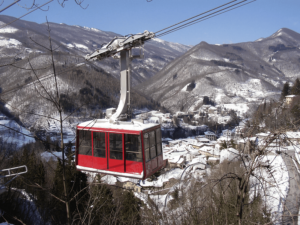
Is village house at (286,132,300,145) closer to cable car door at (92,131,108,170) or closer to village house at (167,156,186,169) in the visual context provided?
cable car door at (92,131,108,170)

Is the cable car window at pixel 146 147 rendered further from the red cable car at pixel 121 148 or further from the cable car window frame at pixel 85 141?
the cable car window frame at pixel 85 141

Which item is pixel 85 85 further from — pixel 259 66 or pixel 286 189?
pixel 259 66

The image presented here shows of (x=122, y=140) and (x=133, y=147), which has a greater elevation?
(x=122, y=140)

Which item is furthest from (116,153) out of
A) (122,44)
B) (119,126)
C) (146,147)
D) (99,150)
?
(122,44)

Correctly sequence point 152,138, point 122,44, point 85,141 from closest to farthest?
point 152,138 → point 122,44 → point 85,141

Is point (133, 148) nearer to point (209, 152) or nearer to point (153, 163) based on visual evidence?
point (153, 163)

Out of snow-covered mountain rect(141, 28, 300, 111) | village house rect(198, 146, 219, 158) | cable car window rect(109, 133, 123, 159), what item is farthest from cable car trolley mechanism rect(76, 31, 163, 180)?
snow-covered mountain rect(141, 28, 300, 111)
